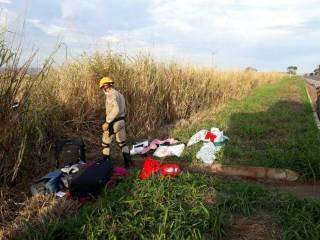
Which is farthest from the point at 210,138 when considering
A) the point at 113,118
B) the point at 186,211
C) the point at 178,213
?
the point at 178,213

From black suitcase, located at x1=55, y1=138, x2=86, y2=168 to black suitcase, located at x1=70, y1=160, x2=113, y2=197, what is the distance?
4.99ft

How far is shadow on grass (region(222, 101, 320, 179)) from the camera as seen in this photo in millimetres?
7824

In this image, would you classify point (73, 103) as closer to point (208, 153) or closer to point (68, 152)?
point (68, 152)

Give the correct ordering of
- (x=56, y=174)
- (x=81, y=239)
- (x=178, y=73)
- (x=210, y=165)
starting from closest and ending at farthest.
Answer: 1. (x=81, y=239)
2. (x=56, y=174)
3. (x=210, y=165)
4. (x=178, y=73)

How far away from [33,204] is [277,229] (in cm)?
305

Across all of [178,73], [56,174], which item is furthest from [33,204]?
[178,73]

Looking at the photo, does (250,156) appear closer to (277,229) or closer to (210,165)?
(210,165)

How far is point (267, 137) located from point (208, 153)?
8.56ft

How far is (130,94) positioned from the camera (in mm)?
11641

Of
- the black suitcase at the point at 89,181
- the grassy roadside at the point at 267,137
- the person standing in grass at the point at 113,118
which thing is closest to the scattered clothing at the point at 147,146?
the grassy roadside at the point at 267,137

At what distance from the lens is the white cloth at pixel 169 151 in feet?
30.1

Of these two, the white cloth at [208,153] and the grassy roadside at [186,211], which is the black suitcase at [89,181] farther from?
the white cloth at [208,153]

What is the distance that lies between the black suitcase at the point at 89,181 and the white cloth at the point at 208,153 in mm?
2600

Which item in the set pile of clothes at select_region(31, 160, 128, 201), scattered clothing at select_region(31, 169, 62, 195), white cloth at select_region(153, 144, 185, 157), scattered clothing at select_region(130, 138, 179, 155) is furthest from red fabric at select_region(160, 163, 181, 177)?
scattered clothing at select_region(130, 138, 179, 155)
